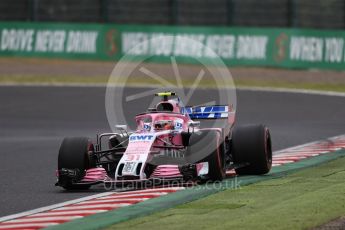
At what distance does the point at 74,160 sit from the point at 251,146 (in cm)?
233

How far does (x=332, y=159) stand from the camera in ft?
53.8

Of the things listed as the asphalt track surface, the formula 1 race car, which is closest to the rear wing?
the formula 1 race car

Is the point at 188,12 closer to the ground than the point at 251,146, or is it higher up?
higher up

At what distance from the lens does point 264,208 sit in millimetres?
11188

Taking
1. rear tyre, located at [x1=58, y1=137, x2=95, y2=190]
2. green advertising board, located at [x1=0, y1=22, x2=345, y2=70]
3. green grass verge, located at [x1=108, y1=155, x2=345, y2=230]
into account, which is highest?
green advertising board, located at [x1=0, y1=22, x2=345, y2=70]

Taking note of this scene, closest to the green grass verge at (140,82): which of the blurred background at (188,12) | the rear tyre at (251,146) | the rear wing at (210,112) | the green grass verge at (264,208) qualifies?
the blurred background at (188,12)

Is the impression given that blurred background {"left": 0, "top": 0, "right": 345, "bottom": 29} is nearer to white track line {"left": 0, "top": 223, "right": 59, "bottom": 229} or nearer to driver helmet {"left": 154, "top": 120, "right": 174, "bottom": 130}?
driver helmet {"left": 154, "top": 120, "right": 174, "bottom": 130}

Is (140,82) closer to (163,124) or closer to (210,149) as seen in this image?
(163,124)

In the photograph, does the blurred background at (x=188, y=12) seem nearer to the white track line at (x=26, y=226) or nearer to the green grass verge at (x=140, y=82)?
the green grass verge at (x=140, y=82)

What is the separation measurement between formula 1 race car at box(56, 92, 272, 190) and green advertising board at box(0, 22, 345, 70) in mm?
20389

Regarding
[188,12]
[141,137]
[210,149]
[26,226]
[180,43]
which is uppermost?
[188,12]

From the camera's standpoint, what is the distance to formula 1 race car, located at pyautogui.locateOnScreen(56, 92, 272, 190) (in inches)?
525

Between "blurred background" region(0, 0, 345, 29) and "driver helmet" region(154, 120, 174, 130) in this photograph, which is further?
"blurred background" region(0, 0, 345, 29)

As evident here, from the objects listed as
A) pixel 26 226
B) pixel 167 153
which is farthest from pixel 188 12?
pixel 26 226
